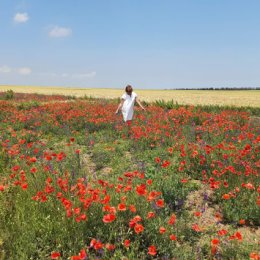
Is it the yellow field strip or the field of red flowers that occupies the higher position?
the yellow field strip

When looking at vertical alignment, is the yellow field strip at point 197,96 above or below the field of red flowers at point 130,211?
above

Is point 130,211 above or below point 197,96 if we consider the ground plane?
below

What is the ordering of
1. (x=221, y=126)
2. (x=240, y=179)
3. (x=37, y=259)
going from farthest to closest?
(x=221, y=126) < (x=240, y=179) < (x=37, y=259)

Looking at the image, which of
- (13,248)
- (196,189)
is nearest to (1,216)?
(13,248)

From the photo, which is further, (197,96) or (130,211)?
(197,96)

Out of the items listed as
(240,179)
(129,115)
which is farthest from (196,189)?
(129,115)

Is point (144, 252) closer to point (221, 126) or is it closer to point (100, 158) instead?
point (100, 158)

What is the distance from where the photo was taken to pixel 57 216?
178 inches

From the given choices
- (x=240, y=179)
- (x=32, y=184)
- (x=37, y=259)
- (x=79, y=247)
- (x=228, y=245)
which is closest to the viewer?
(x=37, y=259)

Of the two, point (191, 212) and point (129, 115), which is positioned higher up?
point (129, 115)

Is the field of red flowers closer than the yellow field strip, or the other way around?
the field of red flowers

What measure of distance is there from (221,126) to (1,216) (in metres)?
8.61

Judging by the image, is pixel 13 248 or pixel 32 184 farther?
pixel 32 184

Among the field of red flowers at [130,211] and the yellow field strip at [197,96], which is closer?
the field of red flowers at [130,211]
